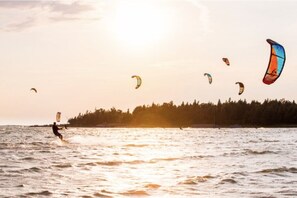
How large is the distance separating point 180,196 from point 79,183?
4240 mm

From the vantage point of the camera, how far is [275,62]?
18.2 meters

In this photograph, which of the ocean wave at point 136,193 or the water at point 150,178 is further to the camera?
the water at point 150,178

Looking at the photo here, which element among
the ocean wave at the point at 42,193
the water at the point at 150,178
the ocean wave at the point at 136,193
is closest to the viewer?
the ocean wave at the point at 42,193

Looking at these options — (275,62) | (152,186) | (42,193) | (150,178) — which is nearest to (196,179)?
(150,178)

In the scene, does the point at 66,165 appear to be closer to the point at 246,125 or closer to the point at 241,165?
the point at 241,165

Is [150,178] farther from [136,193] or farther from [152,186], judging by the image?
[136,193]

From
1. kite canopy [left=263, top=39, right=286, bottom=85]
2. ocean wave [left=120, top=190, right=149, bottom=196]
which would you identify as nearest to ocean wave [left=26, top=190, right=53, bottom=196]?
ocean wave [left=120, top=190, right=149, bottom=196]

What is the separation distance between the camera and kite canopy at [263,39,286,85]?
17250 mm

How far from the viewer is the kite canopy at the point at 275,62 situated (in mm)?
17250

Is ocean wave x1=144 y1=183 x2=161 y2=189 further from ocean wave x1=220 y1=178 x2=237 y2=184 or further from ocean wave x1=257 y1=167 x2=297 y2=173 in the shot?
ocean wave x1=257 y1=167 x2=297 y2=173

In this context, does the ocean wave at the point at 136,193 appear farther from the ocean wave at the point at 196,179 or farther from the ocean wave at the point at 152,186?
the ocean wave at the point at 196,179

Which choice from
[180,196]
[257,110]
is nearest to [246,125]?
[257,110]

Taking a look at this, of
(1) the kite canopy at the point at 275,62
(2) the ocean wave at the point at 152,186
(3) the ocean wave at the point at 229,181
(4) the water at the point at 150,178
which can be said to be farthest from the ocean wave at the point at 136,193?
(1) the kite canopy at the point at 275,62

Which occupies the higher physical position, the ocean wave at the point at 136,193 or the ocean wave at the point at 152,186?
the ocean wave at the point at 152,186
